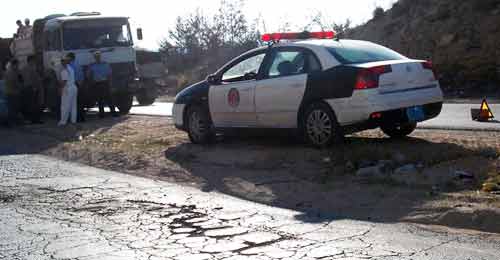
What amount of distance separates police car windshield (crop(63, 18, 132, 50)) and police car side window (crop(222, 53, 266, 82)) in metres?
9.11

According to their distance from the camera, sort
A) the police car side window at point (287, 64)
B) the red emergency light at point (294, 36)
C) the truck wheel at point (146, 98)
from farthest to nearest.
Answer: the truck wheel at point (146, 98) < the red emergency light at point (294, 36) < the police car side window at point (287, 64)

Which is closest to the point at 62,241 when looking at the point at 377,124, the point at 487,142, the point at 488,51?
the point at 377,124

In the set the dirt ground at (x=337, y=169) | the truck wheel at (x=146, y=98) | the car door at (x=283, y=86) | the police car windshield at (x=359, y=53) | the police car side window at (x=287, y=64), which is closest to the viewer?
the dirt ground at (x=337, y=169)

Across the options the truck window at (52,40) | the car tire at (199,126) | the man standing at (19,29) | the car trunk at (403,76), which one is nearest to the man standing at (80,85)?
the truck window at (52,40)

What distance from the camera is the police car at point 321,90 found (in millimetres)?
10578

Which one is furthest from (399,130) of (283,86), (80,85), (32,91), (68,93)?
(32,91)

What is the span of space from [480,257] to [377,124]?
4.70 meters

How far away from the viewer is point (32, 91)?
2084 centimetres

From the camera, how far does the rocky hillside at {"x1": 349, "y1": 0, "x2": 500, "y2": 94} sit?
24578mm

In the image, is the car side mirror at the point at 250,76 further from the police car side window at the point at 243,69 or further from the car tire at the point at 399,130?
the car tire at the point at 399,130

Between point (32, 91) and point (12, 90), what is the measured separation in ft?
1.88

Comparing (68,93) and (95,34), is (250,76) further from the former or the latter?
(95,34)

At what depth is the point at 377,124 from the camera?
10.7 metres

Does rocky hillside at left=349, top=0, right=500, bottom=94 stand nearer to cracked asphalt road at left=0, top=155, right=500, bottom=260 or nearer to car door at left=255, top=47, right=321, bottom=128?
car door at left=255, top=47, right=321, bottom=128
